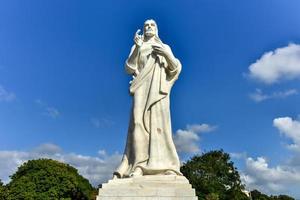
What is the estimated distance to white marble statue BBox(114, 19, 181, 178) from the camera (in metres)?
12.6

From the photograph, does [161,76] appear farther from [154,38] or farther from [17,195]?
[17,195]

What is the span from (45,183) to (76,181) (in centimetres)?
598

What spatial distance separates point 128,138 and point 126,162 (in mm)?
821

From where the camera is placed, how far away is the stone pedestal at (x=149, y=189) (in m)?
11.3

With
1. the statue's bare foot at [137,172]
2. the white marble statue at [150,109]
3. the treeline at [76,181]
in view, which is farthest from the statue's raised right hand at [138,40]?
the treeline at [76,181]

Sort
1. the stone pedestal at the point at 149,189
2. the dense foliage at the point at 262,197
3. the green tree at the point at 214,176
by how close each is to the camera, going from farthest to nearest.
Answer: the dense foliage at the point at 262,197 < the green tree at the point at 214,176 < the stone pedestal at the point at 149,189

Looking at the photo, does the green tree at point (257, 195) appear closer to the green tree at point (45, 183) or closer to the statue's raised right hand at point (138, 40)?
the green tree at point (45, 183)

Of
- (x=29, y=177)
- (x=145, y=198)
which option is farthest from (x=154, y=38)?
(x=29, y=177)

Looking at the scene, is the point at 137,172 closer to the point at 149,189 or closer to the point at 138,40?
the point at 149,189

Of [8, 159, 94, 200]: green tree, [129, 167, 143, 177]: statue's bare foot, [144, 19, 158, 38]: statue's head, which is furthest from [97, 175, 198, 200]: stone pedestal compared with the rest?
[8, 159, 94, 200]: green tree

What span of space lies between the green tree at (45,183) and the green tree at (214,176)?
17167 mm

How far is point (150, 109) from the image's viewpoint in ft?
43.4

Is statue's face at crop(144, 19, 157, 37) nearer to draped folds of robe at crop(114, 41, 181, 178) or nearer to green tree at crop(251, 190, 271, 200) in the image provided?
draped folds of robe at crop(114, 41, 181, 178)

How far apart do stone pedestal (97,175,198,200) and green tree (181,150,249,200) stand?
44.7 metres
